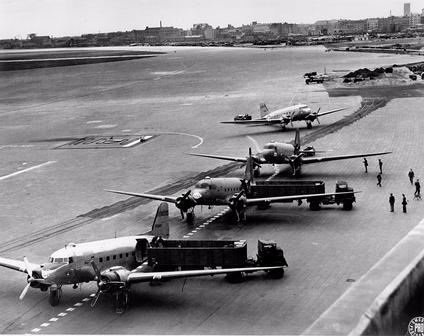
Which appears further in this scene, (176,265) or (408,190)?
(408,190)

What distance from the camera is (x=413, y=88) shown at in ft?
472

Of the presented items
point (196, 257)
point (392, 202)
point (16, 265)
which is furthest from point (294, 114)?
point (16, 265)

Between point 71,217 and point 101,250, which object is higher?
point 101,250

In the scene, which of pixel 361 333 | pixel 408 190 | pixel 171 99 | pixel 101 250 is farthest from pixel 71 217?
pixel 171 99

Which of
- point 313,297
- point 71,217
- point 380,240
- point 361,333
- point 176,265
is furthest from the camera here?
point 71,217

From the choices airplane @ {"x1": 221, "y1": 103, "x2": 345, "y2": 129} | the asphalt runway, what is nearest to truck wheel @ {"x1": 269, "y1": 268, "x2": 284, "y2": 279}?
the asphalt runway

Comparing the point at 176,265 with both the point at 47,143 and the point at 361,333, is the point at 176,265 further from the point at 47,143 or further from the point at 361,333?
the point at 47,143

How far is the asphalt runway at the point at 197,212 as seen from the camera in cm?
2969

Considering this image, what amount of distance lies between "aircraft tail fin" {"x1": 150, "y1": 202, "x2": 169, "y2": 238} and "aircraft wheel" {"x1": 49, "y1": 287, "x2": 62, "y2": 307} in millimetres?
7265

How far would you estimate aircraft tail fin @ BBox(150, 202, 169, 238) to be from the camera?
36250 millimetres

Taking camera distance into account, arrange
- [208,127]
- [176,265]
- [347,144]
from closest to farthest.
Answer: [176,265] → [347,144] → [208,127]

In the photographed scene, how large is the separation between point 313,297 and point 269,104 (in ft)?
315

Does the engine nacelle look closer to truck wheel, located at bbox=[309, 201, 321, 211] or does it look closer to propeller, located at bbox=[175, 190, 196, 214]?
propeller, located at bbox=[175, 190, 196, 214]

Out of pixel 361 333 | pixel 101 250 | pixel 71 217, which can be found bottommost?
pixel 71 217
